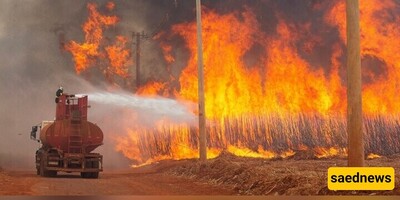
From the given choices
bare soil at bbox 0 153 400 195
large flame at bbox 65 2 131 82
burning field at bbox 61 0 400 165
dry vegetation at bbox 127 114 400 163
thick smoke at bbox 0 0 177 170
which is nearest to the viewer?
bare soil at bbox 0 153 400 195

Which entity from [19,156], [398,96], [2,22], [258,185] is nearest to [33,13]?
[2,22]

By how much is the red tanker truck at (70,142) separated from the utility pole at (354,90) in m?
16.9

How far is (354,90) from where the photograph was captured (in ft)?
58.3

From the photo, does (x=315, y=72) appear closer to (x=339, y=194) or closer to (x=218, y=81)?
(x=218, y=81)

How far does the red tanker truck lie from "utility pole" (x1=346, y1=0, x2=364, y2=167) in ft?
55.5

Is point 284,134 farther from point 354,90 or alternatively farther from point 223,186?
point 354,90

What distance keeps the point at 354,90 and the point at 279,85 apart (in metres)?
28.4

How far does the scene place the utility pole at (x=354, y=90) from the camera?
58.0 feet

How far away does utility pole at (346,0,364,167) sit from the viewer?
17688 millimetres

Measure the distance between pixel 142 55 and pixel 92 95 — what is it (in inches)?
285

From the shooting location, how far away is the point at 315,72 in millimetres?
46000

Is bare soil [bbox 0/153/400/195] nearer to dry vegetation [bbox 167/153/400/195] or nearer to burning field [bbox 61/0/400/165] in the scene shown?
dry vegetation [bbox 167/153/400/195]

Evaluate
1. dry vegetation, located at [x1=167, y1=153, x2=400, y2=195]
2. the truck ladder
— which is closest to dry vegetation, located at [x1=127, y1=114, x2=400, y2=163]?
dry vegetation, located at [x1=167, y1=153, x2=400, y2=195]

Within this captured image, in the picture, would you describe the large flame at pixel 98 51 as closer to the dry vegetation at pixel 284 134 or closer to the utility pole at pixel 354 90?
the dry vegetation at pixel 284 134
